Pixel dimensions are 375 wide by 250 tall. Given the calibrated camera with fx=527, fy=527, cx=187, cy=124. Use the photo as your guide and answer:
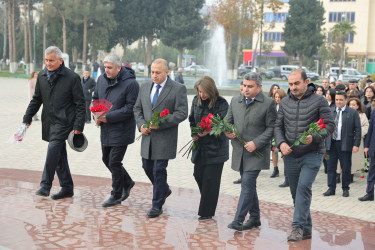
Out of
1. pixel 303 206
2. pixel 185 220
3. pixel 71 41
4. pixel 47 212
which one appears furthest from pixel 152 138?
pixel 71 41

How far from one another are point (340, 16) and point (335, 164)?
255 ft

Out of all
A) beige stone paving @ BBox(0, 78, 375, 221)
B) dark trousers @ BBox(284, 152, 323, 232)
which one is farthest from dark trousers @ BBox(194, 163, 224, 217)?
beige stone paving @ BBox(0, 78, 375, 221)

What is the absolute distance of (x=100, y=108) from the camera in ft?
19.8

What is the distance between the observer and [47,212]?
5875mm

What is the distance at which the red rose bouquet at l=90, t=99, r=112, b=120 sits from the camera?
6020mm

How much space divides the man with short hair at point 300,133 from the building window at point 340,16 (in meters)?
79.2

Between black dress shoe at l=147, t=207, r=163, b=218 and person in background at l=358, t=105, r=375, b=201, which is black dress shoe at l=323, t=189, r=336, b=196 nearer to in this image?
person in background at l=358, t=105, r=375, b=201

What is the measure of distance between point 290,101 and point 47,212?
2.92m

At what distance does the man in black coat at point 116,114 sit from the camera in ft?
20.1

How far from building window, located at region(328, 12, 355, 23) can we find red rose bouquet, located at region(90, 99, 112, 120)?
260ft

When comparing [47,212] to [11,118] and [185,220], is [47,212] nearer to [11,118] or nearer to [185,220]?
[185,220]

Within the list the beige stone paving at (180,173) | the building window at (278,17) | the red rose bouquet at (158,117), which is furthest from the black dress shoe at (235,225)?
the building window at (278,17)

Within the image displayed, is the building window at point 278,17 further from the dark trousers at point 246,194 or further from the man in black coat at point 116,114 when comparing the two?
the dark trousers at point 246,194

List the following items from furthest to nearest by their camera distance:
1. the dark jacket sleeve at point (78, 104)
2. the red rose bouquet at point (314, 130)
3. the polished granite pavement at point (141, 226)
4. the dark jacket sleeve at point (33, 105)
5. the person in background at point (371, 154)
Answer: the person in background at point (371, 154), the dark jacket sleeve at point (33, 105), the dark jacket sleeve at point (78, 104), the red rose bouquet at point (314, 130), the polished granite pavement at point (141, 226)
